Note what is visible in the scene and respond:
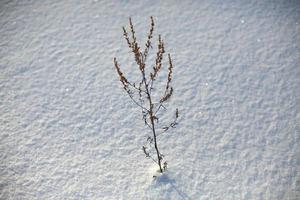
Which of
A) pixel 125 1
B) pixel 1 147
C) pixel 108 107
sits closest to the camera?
pixel 1 147

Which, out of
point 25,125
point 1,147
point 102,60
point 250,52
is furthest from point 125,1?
point 1,147

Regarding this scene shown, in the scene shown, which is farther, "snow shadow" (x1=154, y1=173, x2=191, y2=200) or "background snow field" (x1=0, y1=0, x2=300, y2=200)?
"background snow field" (x1=0, y1=0, x2=300, y2=200)

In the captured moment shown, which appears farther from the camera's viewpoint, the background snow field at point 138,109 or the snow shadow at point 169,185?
the background snow field at point 138,109

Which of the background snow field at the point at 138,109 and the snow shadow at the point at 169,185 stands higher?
the background snow field at the point at 138,109

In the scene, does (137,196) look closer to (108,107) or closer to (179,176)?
(179,176)

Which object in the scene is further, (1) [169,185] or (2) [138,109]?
(2) [138,109]

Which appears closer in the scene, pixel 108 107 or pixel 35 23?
pixel 108 107

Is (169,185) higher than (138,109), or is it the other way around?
(138,109)

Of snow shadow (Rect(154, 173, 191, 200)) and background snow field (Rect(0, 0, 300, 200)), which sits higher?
background snow field (Rect(0, 0, 300, 200))
